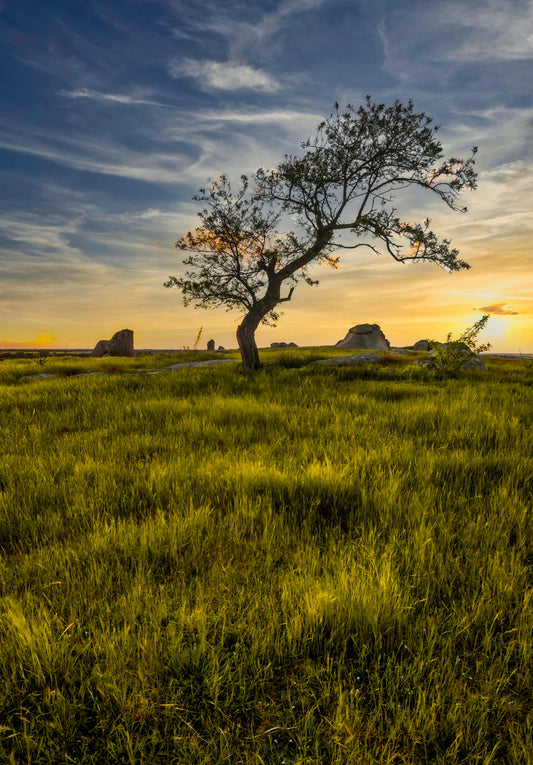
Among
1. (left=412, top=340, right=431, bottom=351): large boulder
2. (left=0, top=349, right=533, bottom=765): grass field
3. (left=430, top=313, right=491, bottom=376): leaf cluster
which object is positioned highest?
(left=412, top=340, right=431, bottom=351): large boulder

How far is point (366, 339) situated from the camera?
117ft

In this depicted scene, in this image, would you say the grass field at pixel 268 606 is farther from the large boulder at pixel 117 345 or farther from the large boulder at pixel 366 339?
the large boulder at pixel 366 339

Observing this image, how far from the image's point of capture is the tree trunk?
13711mm

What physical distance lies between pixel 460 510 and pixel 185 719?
2503mm

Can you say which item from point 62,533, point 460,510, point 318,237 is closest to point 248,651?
point 62,533

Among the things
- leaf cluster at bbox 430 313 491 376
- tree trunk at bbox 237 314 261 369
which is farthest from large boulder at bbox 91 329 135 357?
leaf cluster at bbox 430 313 491 376

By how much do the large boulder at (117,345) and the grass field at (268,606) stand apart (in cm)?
3063

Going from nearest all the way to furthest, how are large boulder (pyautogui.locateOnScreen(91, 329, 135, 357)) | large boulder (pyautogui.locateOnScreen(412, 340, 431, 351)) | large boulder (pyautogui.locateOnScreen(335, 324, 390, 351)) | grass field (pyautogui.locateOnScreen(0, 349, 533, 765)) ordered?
1. grass field (pyautogui.locateOnScreen(0, 349, 533, 765))
2. large boulder (pyautogui.locateOnScreen(91, 329, 135, 357))
3. large boulder (pyautogui.locateOnScreen(335, 324, 390, 351))
4. large boulder (pyautogui.locateOnScreen(412, 340, 431, 351))

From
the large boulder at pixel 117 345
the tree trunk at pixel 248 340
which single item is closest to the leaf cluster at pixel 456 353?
the tree trunk at pixel 248 340

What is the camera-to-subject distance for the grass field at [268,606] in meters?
1.41

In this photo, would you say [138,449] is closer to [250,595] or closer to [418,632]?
[250,595]

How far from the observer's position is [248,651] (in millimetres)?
1733

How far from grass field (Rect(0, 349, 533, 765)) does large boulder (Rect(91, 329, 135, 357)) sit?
30626 millimetres

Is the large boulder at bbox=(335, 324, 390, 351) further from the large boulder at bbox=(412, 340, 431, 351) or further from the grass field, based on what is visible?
the grass field
